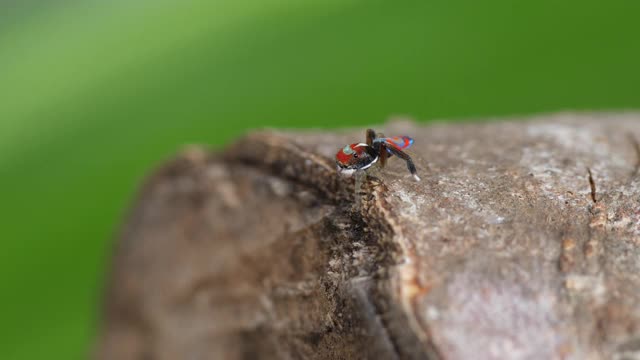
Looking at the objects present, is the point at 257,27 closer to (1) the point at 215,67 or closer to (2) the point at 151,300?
(1) the point at 215,67

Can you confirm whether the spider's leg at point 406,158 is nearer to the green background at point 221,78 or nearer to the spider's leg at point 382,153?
the spider's leg at point 382,153

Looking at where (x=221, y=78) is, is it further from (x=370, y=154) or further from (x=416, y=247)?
(x=416, y=247)

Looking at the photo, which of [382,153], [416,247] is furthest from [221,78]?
[416,247]

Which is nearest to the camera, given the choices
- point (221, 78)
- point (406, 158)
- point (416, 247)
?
point (416, 247)

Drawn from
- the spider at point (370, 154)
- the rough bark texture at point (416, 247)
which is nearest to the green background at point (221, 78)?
the rough bark texture at point (416, 247)

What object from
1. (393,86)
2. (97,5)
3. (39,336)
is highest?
(97,5)

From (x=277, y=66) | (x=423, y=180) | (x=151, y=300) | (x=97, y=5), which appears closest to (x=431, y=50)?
(x=277, y=66)

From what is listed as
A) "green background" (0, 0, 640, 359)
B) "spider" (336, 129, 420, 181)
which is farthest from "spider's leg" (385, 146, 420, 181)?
"green background" (0, 0, 640, 359)
